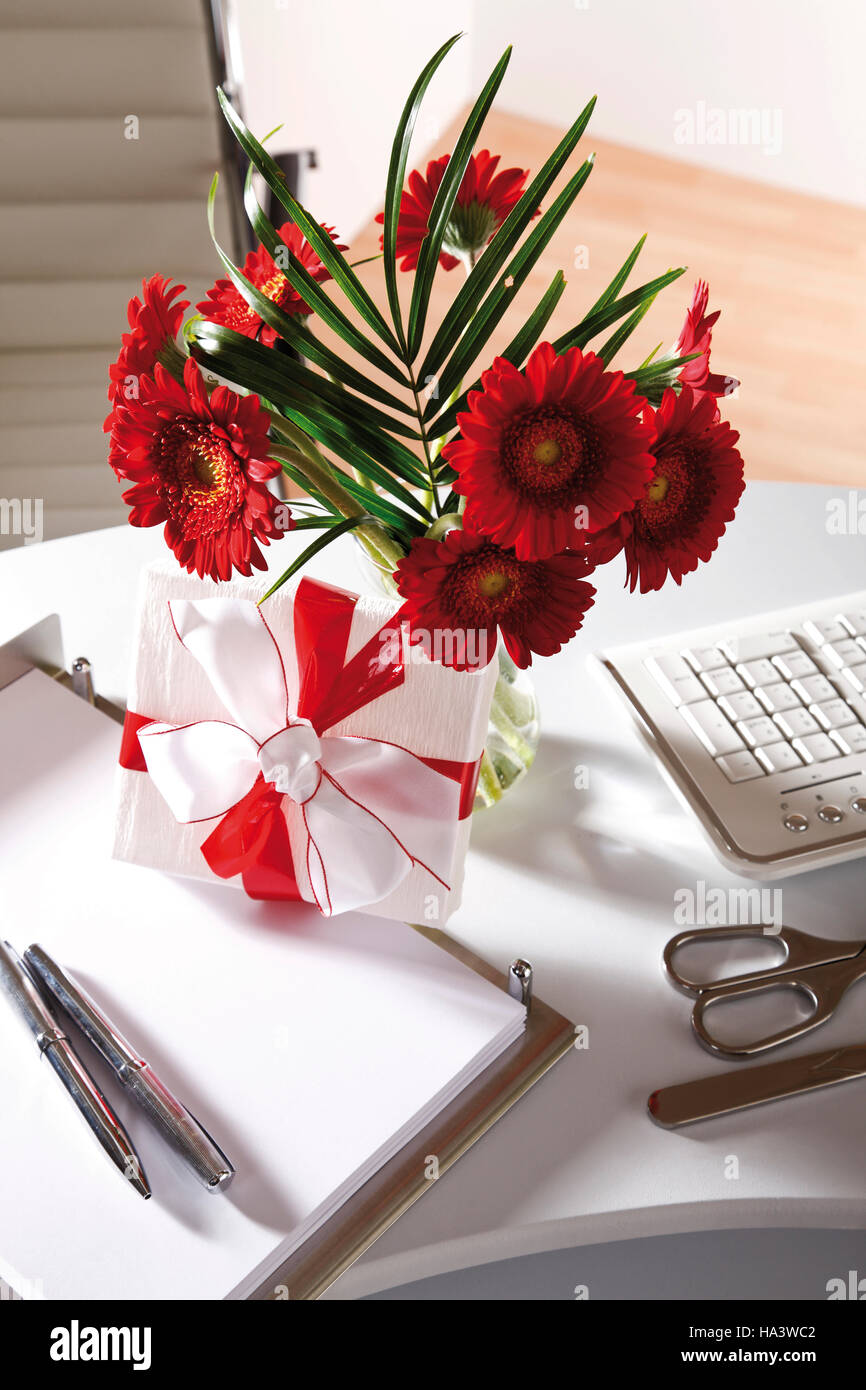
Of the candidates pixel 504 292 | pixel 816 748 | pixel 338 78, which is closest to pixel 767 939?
pixel 816 748

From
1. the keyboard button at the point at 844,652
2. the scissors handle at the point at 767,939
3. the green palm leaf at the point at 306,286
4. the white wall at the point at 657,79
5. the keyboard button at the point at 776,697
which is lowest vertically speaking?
the scissors handle at the point at 767,939

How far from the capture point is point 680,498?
545 millimetres

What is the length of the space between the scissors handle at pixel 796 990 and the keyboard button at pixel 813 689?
18cm

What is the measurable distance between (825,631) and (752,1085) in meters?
0.34

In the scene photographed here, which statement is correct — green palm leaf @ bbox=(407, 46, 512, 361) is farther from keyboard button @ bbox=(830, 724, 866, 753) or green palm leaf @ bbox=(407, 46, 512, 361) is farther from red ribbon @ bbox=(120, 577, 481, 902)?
keyboard button @ bbox=(830, 724, 866, 753)

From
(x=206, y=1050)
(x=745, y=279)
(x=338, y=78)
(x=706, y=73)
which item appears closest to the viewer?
(x=206, y=1050)

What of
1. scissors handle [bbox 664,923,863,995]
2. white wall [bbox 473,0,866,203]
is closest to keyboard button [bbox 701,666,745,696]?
scissors handle [bbox 664,923,863,995]

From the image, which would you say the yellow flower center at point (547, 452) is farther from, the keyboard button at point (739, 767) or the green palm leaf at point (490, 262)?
the keyboard button at point (739, 767)

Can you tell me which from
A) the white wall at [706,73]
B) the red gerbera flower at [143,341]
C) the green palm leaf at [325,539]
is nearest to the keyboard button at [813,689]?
the green palm leaf at [325,539]

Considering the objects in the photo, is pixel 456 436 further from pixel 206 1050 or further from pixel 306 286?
pixel 206 1050

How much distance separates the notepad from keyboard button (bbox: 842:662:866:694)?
1.08ft

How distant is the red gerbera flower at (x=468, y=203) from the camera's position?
643 millimetres

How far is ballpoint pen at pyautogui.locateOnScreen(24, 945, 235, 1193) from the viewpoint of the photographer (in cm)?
55

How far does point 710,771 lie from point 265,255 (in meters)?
0.39
